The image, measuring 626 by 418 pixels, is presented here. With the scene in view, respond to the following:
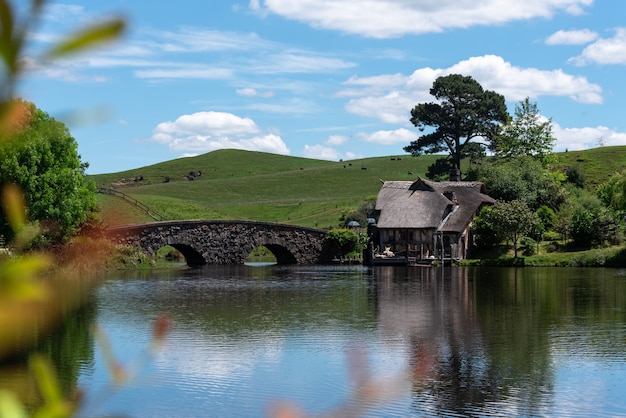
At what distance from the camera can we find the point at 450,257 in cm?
7119

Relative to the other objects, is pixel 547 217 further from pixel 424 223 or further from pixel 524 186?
pixel 424 223

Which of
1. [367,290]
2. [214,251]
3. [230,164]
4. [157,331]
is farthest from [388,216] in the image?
[230,164]

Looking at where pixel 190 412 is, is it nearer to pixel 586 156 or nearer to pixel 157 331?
pixel 157 331

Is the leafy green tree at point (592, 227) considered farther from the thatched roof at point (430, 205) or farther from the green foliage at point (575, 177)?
the green foliage at point (575, 177)

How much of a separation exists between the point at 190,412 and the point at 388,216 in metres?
56.4

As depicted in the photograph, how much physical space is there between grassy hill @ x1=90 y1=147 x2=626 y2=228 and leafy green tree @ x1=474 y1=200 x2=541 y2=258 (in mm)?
35725

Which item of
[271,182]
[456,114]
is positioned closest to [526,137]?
[456,114]

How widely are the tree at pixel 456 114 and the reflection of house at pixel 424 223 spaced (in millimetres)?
19313

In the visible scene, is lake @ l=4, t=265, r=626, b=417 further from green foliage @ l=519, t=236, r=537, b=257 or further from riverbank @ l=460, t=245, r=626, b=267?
green foliage @ l=519, t=236, r=537, b=257

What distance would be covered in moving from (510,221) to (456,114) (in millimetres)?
28769

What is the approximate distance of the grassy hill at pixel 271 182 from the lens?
113 metres

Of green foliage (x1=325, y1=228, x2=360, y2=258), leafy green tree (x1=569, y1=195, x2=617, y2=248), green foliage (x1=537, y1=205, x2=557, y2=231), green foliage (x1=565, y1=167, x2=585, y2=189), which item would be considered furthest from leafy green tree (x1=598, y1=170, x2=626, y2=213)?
green foliage (x1=565, y1=167, x2=585, y2=189)

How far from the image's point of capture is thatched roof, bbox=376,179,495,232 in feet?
236

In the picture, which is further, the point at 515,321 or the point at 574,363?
the point at 515,321
